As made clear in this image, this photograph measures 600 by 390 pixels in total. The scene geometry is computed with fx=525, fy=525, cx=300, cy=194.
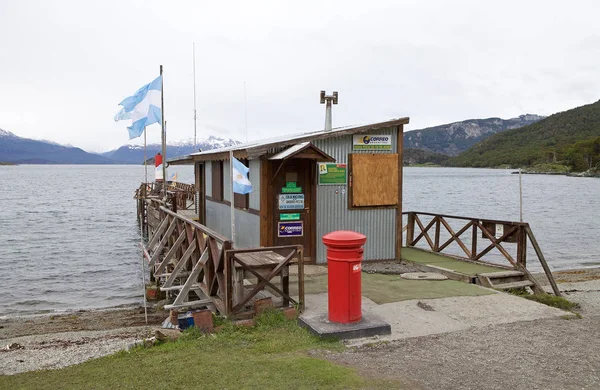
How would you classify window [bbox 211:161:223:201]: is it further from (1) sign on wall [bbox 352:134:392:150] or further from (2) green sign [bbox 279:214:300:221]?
(1) sign on wall [bbox 352:134:392:150]

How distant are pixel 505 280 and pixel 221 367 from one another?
7253 mm

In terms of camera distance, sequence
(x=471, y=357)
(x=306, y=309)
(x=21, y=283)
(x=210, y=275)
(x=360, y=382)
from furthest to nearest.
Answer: (x=21, y=283) < (x=210, y=275) < (x=306, y=309) < (x=471, y=357) < (x=360, y=382)

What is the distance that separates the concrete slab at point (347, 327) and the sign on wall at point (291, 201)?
4206 mm

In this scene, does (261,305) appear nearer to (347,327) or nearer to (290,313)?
(290,313)

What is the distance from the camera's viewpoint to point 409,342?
6723 mm

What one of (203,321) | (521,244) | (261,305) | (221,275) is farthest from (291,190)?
(521,244)

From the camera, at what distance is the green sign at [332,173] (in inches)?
455

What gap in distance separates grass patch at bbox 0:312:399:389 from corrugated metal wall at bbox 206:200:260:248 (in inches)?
175

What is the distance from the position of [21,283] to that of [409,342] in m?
16.2

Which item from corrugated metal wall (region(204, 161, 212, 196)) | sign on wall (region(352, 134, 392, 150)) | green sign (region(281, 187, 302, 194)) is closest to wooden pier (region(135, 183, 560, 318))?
green sign (region(281, 187, 302, 194))

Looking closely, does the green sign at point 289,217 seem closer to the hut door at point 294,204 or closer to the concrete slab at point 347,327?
the hut door at point 294,204

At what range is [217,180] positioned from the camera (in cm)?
1514

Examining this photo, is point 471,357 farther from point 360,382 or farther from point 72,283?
point 72,283

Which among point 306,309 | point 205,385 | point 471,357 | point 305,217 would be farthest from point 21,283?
point 471,357
